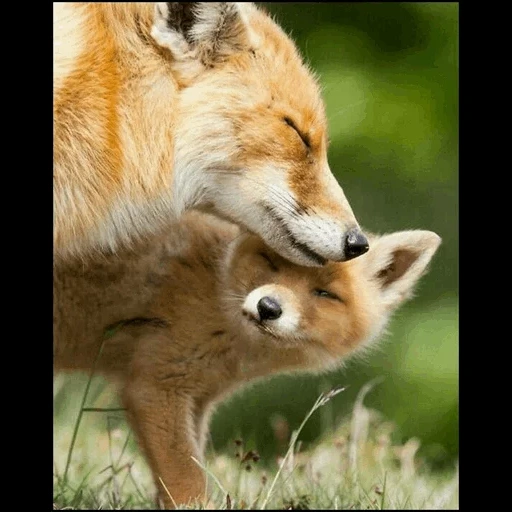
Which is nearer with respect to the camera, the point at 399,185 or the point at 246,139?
the point at 246,139

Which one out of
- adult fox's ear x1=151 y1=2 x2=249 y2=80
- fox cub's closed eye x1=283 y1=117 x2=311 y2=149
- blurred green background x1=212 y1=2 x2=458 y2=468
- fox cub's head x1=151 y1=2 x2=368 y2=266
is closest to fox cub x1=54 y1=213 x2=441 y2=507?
fox cub's head x1=151 y1=2 x2=368 y2=266

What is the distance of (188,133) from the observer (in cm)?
424

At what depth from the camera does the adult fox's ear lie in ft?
13.7

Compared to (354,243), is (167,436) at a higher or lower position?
lower

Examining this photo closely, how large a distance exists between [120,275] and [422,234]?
146cm

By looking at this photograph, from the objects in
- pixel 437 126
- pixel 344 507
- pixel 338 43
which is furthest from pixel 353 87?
pixel 344 507

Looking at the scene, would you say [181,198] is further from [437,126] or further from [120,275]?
[437,126]

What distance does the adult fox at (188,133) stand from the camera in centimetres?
404

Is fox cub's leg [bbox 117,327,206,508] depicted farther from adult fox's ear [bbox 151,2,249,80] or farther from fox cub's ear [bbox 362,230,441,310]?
adult fox's ear [bbox 151,2,249,80]

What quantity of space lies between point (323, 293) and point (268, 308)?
1.33 feet

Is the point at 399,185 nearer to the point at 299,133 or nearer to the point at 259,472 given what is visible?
the point at 259,472

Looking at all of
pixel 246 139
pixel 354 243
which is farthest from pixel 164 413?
pixel 246 139

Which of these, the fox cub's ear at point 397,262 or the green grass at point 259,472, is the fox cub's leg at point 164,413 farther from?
the fox cub's ear at point 397,262

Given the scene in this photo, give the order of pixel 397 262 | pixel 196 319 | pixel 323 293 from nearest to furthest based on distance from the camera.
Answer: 1. pixel 323 293
2. pixel 196 319
3. pixel 397 262
